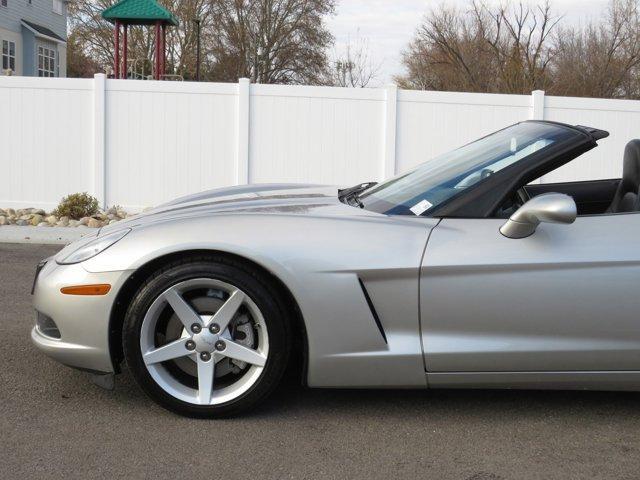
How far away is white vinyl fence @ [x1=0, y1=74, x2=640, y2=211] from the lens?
1259 centimetres

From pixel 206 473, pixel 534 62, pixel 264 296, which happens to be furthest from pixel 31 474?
pixel 534 62

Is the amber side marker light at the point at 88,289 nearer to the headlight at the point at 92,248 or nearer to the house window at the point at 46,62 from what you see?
the headlight at the point at 92,248

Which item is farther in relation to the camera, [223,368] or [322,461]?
[223,368]

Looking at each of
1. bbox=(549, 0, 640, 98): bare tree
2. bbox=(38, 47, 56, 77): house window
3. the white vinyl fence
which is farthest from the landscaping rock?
bbox=(38, 47, 56, 77): house window

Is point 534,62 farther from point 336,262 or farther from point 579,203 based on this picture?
point 336,262

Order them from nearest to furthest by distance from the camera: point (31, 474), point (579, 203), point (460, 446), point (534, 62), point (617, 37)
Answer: point (31, 474) < point (460, 446) < point (579, 203) < point (534, 62) < point (617, 37)

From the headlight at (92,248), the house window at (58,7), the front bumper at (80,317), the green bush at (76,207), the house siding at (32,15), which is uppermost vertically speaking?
the house window at (58,7)

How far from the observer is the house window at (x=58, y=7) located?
3972 centimetres

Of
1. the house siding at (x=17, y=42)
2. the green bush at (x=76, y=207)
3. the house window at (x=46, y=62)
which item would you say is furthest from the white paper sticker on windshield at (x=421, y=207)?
the house window at (x=46, y=62)

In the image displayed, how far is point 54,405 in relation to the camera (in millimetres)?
3848

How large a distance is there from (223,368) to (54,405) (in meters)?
0.85

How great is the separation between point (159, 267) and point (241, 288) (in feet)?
1.26

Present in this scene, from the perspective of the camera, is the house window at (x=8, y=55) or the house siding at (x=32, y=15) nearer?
the house window at (x=8, y=55)

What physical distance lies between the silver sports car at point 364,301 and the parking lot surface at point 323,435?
198mm
